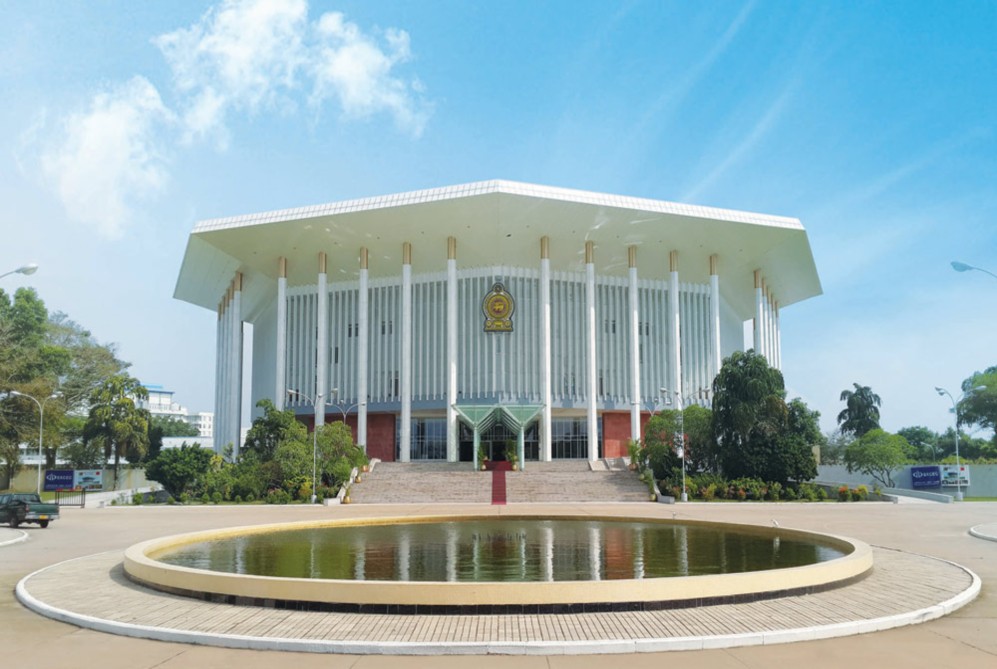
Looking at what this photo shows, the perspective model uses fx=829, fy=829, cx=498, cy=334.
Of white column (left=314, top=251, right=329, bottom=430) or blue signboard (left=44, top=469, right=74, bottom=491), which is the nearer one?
blue signboard (left=44, top=469, right=74, bottom=491)

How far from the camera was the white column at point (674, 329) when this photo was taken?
5397cm

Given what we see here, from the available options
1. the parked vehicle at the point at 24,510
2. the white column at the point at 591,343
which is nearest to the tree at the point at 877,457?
the white column at the point at 591,343

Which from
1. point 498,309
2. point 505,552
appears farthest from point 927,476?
point 505,552

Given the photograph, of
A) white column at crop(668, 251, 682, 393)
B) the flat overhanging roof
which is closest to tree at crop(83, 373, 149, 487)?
the flat overhanging roof

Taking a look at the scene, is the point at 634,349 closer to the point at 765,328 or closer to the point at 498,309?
the point at 498,309

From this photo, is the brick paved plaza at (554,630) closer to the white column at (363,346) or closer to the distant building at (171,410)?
the white column at (363,346)

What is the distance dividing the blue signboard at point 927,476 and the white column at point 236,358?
4343 cm

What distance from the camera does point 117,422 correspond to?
2243 inches

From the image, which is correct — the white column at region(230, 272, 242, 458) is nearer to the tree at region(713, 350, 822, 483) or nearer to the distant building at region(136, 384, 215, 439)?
the tree at region(713, 350, 822, 483)

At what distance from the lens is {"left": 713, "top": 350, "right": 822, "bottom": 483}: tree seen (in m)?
41.7

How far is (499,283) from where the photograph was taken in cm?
5603

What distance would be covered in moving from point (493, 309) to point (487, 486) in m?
15.8

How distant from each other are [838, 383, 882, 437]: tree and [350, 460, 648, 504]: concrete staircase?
1630 inches

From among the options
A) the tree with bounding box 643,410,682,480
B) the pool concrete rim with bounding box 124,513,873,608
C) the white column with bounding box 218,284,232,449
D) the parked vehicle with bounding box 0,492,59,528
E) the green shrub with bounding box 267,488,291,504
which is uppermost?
the white column with bounding box 218,284,232,449
